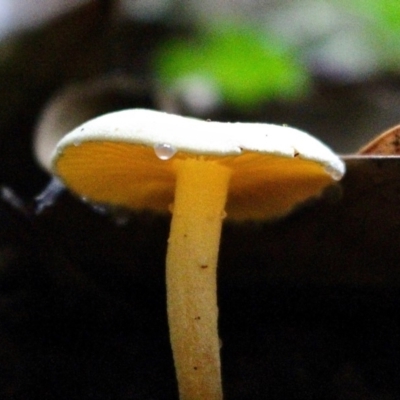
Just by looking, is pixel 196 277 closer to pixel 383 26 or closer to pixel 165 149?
pixel 165 149

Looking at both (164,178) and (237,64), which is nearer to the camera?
(164,178)

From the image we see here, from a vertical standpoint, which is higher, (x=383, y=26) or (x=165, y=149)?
(x=383, y=26)

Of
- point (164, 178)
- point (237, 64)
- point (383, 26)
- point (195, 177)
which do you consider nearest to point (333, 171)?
point (195, 177)

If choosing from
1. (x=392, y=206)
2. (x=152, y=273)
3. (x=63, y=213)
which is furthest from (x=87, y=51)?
(x=392, y=206)

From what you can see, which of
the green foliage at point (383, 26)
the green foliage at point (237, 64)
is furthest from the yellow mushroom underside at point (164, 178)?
the green foliage at point (383, 26)

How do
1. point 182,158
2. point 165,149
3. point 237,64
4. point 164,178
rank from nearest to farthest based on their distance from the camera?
point 165,149
point 182,158
point 164,178
point 237,64

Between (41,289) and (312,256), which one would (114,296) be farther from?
(312,256)

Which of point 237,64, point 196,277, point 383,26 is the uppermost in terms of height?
point 383,26
